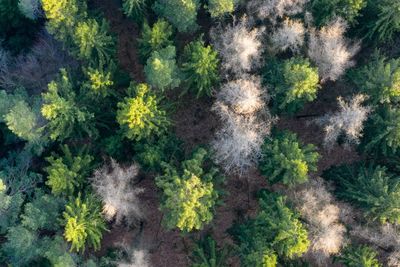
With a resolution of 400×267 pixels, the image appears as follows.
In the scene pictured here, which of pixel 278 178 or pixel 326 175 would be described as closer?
pixel 278 178

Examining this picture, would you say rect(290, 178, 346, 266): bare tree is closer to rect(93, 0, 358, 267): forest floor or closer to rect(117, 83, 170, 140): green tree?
rect(93, 0, 358, 267): forest floor

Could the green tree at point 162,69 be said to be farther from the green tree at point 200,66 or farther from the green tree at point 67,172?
the green tree at point 67,172

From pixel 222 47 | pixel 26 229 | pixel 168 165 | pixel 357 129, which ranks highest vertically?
pixel 222 47

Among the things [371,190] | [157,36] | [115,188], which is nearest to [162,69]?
[157,36]

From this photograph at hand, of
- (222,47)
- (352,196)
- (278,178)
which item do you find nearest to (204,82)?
(222,47)

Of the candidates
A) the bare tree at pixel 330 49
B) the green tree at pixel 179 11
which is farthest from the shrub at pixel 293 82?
the green tree at pixel 179 11

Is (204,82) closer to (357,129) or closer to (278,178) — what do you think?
(278,178)

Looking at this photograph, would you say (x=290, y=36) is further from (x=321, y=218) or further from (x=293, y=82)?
(x=321, y=218)
